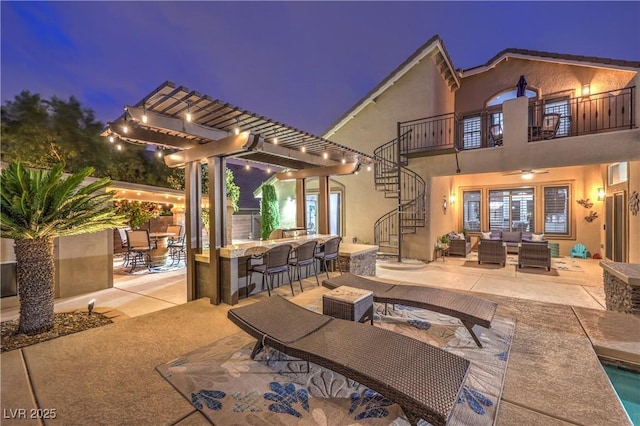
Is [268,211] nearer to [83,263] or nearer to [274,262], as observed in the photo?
[83,263]

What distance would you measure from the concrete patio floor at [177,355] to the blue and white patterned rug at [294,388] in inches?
4.6

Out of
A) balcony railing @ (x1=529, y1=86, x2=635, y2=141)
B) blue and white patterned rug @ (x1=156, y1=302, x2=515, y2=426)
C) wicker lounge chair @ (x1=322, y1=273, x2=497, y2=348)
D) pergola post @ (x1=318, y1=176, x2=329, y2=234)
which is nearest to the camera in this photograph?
blue and white patterned rug @ (x1=156, y1=302, x2=515, y2=426)

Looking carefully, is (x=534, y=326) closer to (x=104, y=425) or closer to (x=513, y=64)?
(x=104, y=425)

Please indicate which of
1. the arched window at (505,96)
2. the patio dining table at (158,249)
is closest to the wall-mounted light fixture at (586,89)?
the arched window at (505,96)

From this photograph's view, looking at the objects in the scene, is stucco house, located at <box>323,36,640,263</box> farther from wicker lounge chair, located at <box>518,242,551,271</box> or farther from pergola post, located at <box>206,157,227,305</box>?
pergola post, located at <box>206,157,227,305</box>

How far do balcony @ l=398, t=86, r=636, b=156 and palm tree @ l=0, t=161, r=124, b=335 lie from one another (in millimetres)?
9140

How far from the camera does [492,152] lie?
842 centimetres

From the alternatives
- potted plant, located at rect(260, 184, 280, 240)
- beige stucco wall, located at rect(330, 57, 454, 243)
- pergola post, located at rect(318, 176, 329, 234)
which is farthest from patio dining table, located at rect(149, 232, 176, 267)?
beige stucco wall, located at rect(330, 57, 454, 243)

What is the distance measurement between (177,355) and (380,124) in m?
10.4

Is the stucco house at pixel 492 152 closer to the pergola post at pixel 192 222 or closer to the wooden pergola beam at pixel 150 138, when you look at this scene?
the pergola post at pixel 192 222

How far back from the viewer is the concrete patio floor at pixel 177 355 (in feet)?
7.31

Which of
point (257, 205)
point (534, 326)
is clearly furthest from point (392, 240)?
point (257, 205)

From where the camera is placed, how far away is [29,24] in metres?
31.1

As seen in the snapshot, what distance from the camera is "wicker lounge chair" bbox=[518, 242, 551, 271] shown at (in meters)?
8.10
